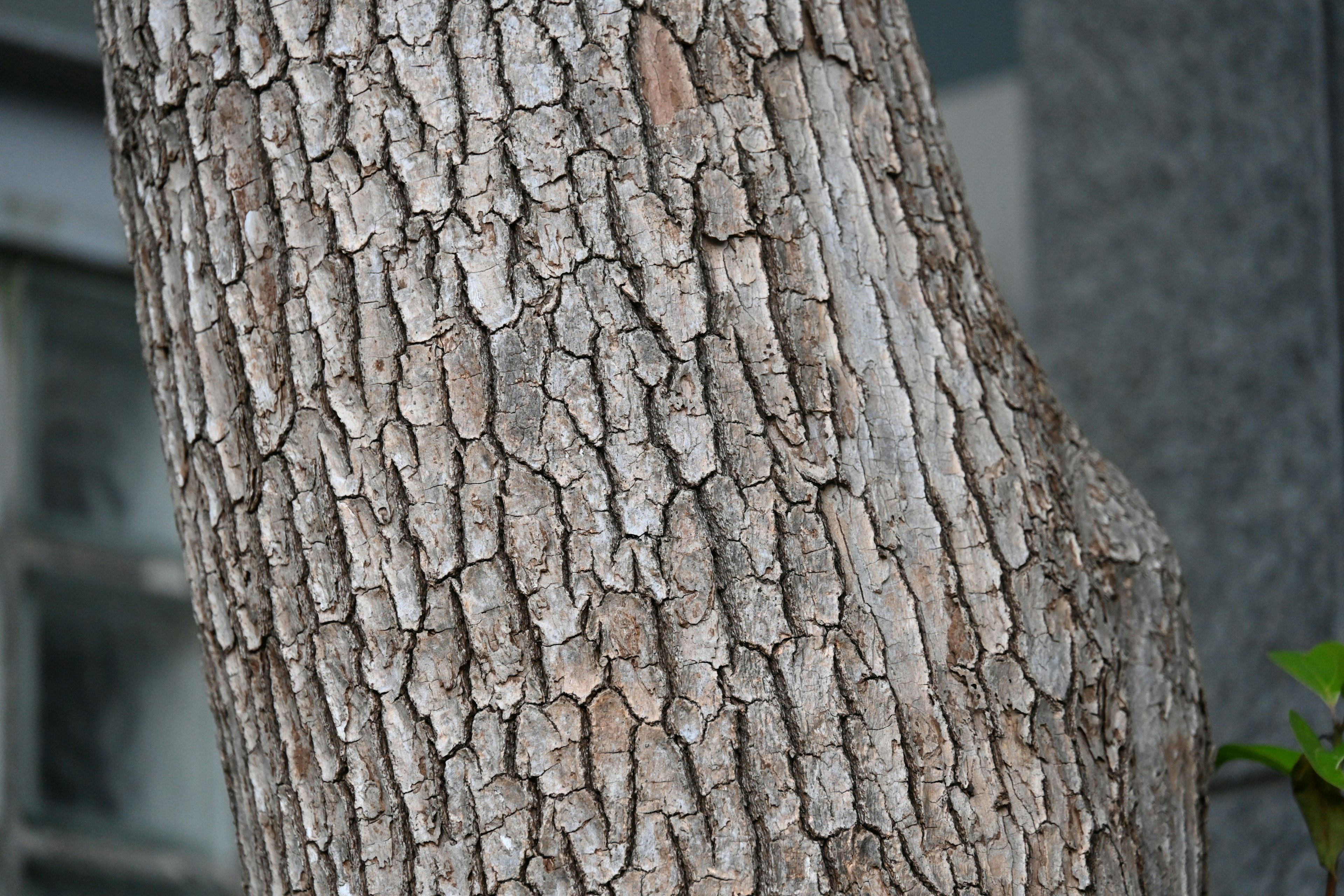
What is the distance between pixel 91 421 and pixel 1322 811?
11.0 ft

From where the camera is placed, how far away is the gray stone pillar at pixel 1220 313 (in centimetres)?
309

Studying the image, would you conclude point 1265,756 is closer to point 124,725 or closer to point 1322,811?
point 1322,811

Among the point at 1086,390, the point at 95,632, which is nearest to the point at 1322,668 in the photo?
the point at 1086,390

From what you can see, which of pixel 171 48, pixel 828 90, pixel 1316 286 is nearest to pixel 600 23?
pixel 828 90

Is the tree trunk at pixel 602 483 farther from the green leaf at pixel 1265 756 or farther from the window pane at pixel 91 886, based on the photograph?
the window pane at pixel 91 886

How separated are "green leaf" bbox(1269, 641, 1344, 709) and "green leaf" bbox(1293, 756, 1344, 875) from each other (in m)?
0.08

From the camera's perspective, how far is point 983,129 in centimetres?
434

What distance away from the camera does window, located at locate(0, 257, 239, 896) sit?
334 centimetres

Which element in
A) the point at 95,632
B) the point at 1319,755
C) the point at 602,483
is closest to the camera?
the point at 602,483

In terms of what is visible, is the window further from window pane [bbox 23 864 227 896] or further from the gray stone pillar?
the gray stone pillar

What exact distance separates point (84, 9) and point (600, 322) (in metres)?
3.04

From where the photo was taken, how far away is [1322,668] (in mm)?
1371

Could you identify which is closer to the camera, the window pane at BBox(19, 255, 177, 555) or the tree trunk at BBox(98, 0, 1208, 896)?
the tree trunk at BBox(98, 0, 1208, 896)

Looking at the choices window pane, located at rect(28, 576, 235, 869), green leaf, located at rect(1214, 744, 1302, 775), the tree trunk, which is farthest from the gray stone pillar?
window pane, located at rect(28, 576, 235, 869)
